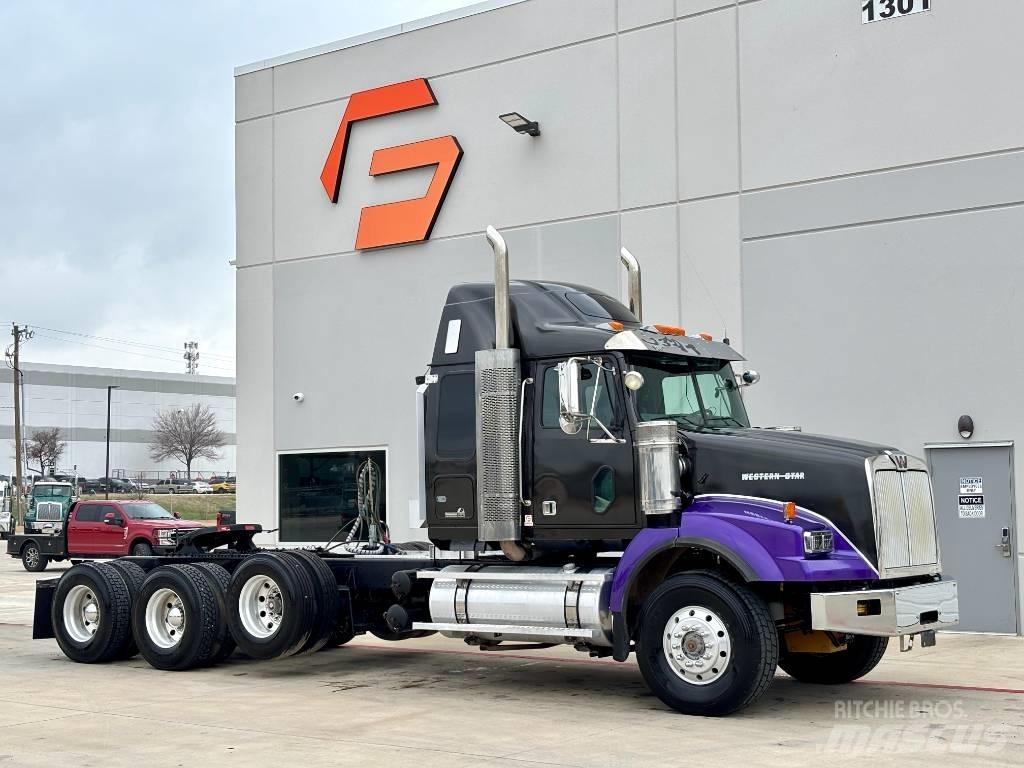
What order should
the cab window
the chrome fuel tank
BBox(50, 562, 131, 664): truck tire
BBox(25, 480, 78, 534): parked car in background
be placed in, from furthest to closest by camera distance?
BBox(25, 480, 78, 534): parked car in background, BBox(50, 562, 131, 664): truck tire, the cab window, the chrome fuel tank

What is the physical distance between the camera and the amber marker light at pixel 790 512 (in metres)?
9.42

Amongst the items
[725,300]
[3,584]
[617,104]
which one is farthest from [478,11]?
[3,584]

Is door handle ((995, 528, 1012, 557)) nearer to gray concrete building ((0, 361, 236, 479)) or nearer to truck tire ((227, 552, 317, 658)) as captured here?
truck tire ((227, 552, 317, 658))

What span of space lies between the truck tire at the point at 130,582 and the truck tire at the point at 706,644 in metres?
5.90

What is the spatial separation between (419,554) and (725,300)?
22.0 feet

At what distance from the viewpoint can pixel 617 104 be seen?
59.5 feet

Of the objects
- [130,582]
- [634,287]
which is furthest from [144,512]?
[634,287]

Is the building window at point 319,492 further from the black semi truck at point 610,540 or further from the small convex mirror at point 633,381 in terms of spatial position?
the small convex mirror at point 633,381

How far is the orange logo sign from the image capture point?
19828mm

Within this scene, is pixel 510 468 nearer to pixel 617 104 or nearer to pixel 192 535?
pixel 192 535

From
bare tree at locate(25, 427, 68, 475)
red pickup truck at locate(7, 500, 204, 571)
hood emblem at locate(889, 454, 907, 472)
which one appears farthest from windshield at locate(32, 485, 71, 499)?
bare tree at locate(25, 427, 68, 475)

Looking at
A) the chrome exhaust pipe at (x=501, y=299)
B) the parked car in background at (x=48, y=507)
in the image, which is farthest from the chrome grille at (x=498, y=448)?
the parked car in background at (x=48, y=507)

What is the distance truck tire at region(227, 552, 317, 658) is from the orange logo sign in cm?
883

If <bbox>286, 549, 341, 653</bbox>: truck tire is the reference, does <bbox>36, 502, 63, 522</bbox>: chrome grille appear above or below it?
above
